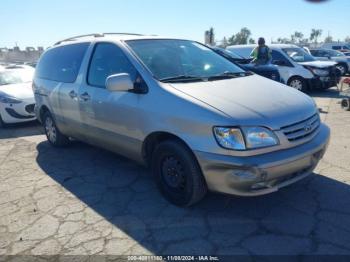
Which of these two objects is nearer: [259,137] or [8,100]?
[259,137]

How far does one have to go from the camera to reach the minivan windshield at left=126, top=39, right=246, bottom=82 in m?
3.74

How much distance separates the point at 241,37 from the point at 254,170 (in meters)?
70.2

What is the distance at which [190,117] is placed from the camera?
310 centimetres

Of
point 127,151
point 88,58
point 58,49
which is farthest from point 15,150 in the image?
point 127,151

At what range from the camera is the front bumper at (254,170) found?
289cm

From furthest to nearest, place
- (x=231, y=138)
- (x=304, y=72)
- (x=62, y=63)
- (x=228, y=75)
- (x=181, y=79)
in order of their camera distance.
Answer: (x=304, y=72)
(x=62, y=63)
(x=228, y=75)
(x=181, y=79)
(x=231, y=138)

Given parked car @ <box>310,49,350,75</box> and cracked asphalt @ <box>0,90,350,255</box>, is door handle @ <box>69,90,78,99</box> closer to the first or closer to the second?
cracked asphalt @ <box>0,90,350,255</box>

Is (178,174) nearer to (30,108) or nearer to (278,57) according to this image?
(30,108)

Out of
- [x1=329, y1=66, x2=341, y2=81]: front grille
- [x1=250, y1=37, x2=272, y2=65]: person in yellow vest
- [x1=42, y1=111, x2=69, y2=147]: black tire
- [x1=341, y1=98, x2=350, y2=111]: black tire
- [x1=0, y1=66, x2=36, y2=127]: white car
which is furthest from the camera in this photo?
[x1=329, y1=66, x2=341, y2=81]: front grille

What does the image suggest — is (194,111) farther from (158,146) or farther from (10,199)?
(10,199)

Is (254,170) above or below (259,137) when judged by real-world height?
below

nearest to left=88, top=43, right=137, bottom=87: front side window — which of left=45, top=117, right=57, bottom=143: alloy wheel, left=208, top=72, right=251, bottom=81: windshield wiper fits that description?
left=208, top=72, right=251, bottom=81: windshield wiper

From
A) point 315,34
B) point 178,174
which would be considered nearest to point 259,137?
point 178,174

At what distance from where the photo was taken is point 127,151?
402cm
